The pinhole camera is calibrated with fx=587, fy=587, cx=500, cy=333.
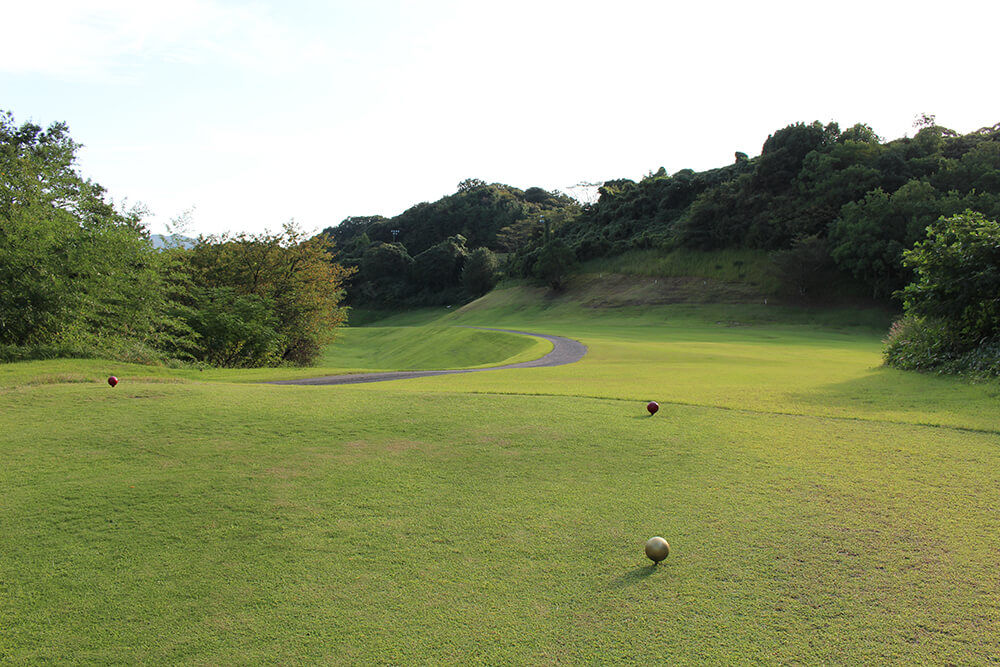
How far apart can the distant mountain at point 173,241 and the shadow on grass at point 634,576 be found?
2210 centimetres

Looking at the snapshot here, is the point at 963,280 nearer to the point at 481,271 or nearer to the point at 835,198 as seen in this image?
the point at 835,198

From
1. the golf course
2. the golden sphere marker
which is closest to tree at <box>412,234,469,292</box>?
the golf course

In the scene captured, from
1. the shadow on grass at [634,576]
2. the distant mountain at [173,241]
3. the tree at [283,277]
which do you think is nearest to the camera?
the shadow on grass at [634,576]

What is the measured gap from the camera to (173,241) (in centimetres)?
2419

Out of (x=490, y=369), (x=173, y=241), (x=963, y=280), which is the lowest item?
(x=490, y=369)

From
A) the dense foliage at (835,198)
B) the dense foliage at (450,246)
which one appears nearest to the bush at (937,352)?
the dense foliage at (835,198)

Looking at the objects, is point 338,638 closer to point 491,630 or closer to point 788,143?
point 491,630

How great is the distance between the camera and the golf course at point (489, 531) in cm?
319

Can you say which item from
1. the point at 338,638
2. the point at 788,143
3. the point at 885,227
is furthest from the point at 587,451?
the point at 788,143

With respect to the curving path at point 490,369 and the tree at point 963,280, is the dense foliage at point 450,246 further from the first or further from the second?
the tree at point 963,280

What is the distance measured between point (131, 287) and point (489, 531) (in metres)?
16.6

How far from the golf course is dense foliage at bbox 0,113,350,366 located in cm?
764

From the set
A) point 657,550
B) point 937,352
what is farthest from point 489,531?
point 937,352

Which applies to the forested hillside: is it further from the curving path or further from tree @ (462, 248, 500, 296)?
the curving path
